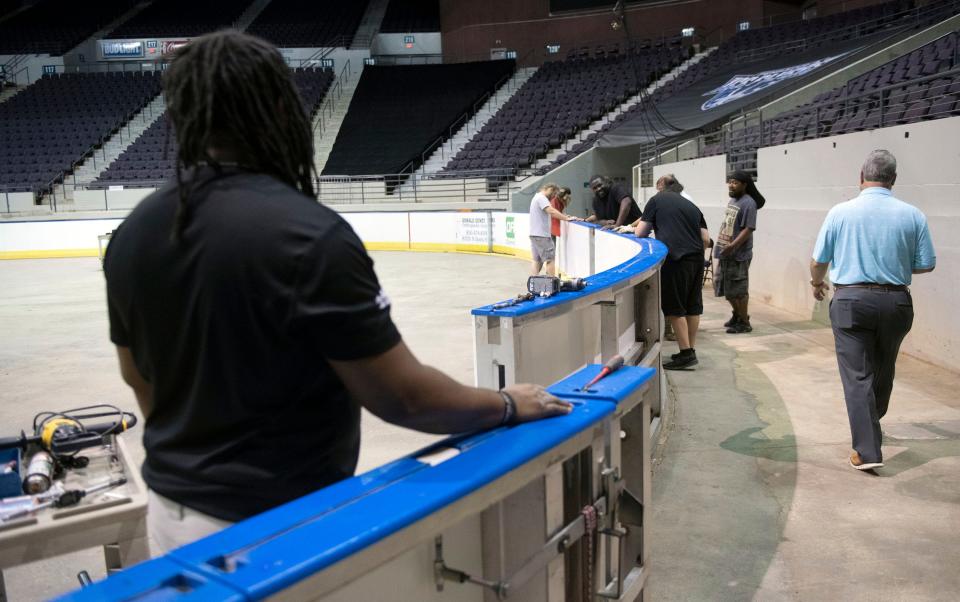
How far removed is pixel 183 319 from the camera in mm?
1238

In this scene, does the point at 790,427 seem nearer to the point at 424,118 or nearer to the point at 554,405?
the point at 554,405

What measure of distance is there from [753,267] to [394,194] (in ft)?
47.3

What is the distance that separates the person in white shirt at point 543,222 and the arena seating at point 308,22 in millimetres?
24337

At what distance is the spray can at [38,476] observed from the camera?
6.61 feet

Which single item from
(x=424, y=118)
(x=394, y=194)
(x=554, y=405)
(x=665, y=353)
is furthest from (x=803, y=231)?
(x=424, y=118)

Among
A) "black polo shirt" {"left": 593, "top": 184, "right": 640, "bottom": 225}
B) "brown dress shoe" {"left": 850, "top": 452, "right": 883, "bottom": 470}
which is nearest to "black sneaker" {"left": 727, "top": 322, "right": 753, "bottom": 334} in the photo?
"black polo shirt" {"left": 593, "top": 184, "right": 640, "bottom": 225}

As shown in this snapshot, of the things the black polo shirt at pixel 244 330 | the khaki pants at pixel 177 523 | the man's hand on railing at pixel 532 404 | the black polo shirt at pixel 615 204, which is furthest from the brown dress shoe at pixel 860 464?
A: the black polo shirt at pixel 615 204

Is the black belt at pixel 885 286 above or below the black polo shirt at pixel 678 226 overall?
below

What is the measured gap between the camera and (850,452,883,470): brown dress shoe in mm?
3908

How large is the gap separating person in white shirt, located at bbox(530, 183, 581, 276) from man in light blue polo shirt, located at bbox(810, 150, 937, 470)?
18.3ft

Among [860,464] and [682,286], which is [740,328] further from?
[860,464]

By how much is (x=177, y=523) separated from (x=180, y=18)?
36683 millimetres

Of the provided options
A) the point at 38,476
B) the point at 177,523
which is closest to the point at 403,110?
the point at 38,476

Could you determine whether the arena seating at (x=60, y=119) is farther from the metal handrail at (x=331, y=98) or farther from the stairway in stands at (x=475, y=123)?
the stairway in stands at (x=475, y=123)
